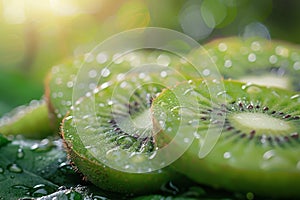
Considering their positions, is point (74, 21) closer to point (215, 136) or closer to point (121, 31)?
point (121, 31)

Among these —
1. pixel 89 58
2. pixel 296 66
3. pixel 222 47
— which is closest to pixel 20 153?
pixel 89 58

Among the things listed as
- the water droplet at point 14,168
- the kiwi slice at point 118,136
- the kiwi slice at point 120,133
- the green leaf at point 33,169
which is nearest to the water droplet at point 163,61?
the kiwi slice at point 120,133

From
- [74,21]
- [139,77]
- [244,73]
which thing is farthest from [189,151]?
[74,21]

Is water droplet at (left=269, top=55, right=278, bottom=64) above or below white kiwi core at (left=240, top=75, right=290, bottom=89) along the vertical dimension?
above

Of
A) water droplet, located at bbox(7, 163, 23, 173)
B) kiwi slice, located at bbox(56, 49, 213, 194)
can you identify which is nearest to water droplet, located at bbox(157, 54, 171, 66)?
kiwi slice, located at bbox(56, 49, 213, 194)

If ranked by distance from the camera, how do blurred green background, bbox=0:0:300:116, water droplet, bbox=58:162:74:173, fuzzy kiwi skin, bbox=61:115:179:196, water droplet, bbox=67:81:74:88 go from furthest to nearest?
1. blurred green background, bbox=0:0:300:116
2. water droplet, bbox=67:81:74:88
3. water droplet, bbox=58:162:74:173
4. fuzzy kiwi skin, bbox=61:115:179:196

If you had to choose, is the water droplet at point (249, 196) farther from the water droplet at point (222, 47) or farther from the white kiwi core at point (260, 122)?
the water droplet at point (222, 47)

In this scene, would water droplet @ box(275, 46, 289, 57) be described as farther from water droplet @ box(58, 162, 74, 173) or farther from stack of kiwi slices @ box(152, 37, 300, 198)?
water droplet @ box(58, 162, 74, 173)
